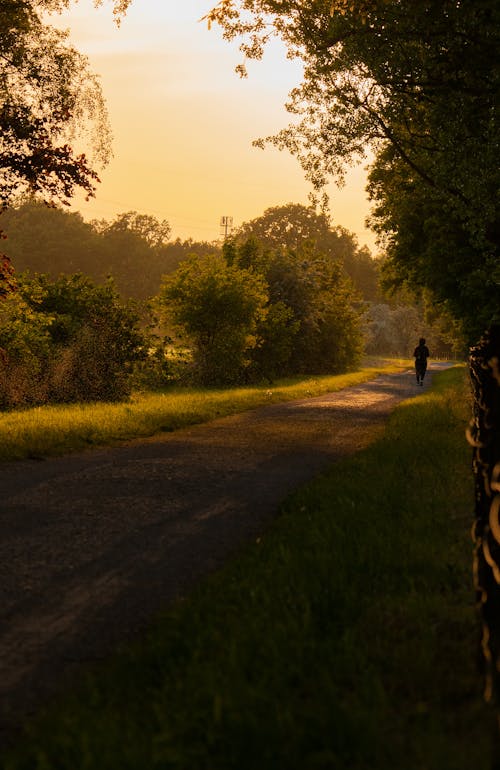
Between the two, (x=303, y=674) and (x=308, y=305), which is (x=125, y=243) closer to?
(x=308, y=305)

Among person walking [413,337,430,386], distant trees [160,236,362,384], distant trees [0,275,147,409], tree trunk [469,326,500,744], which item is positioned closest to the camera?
tree trunk [469,326,500,744]

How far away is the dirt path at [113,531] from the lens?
173 inches

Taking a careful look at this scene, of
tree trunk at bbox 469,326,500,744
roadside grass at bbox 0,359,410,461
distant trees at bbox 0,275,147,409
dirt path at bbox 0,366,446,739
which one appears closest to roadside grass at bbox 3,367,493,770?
tree trunk at bbox 469,326,500,744

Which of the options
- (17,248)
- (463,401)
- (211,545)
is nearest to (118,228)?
(17,248)

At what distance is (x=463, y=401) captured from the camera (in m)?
20.5

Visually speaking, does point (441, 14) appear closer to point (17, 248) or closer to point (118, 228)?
point (17, 248)

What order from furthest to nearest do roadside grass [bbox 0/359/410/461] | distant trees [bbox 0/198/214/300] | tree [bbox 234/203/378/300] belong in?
tree [bbox 234/203/378/300] < distant trees [bbox 0/198/214/300] < roadside grass [bbox 0/359/410/461]

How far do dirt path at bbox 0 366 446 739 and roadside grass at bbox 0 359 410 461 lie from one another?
0.72m

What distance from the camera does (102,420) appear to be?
14805 millimetres

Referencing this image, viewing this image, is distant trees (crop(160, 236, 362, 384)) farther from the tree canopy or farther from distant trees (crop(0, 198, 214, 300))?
distant trees (crop(0, 198, 214, 300))

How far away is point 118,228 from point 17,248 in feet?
90.6

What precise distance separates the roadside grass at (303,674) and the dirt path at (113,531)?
33 centimetres

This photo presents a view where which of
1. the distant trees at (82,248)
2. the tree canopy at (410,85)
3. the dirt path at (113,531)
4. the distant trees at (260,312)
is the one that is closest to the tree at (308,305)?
the distant trees at (260,312)

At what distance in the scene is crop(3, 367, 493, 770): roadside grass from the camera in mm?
2961
